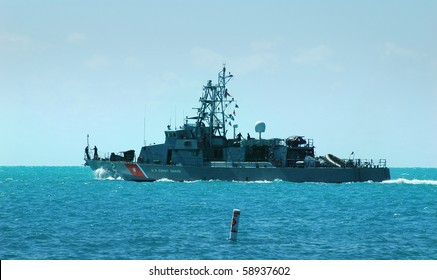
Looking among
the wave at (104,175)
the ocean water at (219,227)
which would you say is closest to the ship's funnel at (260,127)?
the wave at (104,175)

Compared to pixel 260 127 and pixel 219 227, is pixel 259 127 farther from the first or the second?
pixel 219 227

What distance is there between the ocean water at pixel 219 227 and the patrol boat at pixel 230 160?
15432 mm

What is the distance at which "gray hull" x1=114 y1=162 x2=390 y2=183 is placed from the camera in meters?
66.7

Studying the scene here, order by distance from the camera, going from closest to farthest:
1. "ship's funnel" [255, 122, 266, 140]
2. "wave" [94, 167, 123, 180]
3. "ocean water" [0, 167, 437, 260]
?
"ocean water" [0, 167, 437, 260] < "ship's funnel" [255, 122, 266, 140] < "wave" [94, 167, 123, 180]

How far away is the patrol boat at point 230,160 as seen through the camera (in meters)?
67.2

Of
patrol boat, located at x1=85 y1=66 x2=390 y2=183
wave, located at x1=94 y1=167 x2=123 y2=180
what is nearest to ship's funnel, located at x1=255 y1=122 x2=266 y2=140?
patrol boat, located at x1=85 y1=66 x2=390 y2=183

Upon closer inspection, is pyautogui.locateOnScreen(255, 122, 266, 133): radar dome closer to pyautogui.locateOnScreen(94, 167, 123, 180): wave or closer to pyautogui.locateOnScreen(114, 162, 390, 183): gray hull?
pyautogui.locateOnScreen(114, 162, 390, 183): gray hull

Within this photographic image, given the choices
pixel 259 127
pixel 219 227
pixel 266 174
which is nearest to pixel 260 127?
pixel 259 127

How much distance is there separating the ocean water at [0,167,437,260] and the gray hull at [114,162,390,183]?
1506 cm

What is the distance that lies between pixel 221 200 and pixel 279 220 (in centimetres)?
1303

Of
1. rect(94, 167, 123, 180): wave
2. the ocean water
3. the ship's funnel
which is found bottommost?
the ocean water

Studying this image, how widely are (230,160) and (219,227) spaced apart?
128 feet

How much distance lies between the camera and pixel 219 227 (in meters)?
30.2
